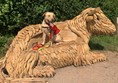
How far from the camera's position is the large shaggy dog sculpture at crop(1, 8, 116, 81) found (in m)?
5.46

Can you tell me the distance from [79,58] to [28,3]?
2.46 metres

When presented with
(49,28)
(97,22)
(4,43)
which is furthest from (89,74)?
(4,43)

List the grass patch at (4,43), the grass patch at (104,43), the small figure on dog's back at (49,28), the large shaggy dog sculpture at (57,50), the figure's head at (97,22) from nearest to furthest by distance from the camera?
the large shaggy dog sculpture at (57,50), the small figure on dog's back at (49,28), the figure's head at (97,22), the grass patch at (4,43), the grass patch at (104,43)

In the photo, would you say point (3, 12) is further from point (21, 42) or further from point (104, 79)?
point (104, 79)

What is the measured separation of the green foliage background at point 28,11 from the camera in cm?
779

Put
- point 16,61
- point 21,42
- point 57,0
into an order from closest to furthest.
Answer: point 16,61 < point 21,42 < point 57,0

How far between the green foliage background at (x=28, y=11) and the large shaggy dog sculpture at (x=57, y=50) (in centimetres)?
170

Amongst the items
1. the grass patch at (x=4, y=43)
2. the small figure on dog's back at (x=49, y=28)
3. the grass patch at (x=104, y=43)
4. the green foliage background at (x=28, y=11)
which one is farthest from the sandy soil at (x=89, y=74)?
the green foliage background at (x=28, y=11)

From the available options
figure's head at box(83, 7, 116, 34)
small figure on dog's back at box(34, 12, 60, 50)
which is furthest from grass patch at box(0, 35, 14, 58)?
figure's head at box(83, 7, 116, 34)

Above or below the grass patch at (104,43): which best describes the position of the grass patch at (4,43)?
above

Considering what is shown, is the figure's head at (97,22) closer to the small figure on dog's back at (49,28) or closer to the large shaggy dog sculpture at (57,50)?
the large shaggy dog sculpture at (57,50)

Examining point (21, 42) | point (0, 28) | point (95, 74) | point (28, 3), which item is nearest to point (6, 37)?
point (0, 28)

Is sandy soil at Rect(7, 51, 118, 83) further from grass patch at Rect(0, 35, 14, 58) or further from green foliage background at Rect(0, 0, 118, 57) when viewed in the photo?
green foliage background at Rect(0, 0, 118, 57)

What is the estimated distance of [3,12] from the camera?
768cm
